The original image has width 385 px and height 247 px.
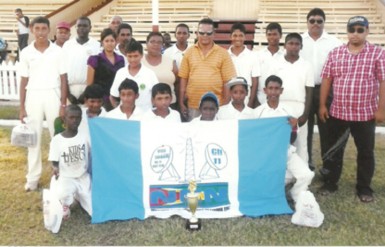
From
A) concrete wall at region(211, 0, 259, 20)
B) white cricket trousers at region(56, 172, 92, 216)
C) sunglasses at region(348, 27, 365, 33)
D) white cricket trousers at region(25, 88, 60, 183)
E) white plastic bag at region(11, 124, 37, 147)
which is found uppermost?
concrete wall at region(211, 0, 259, 20)

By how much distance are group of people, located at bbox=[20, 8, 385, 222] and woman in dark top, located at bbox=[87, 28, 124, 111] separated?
11 millimetres

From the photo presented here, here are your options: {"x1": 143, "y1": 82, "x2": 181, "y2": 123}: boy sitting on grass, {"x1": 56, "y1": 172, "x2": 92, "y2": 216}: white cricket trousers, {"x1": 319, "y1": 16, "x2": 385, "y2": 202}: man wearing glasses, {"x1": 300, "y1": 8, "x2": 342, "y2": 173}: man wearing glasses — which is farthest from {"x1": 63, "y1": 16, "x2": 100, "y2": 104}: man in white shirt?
{"x1": 319, "y1": 16, "x2": 385, "y2": 202}: man wearing glasses

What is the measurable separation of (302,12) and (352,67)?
13.3 meters

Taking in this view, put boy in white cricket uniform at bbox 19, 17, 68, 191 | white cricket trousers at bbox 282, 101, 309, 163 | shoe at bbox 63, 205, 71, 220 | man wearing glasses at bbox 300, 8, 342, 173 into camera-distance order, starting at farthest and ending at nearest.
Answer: man wearing glasses at bbox 300, 8, 342, 173
white cricket trousers at bbox 282, 101, 309, 163
boy in white cricket uniform at bbox 19, 17, 68, 191
shoe at bbox 63, 205, 71, 220

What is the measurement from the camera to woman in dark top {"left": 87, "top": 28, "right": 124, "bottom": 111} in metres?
5.68

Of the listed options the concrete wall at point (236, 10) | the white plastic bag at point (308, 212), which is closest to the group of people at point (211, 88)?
the white plastic bag at point (308, 212)

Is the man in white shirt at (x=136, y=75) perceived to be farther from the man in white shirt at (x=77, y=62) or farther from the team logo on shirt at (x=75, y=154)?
the man in white shirt at (x=77, y=62)

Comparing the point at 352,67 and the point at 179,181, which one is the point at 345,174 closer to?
the point at 352,67

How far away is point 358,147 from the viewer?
5480 millimetres

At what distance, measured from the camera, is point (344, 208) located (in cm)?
520

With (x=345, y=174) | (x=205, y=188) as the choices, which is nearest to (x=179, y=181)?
(x=205, y=188)

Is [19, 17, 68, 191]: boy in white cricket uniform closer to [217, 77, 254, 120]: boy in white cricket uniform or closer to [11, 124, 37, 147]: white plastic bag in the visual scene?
[11, 124, 37, 147]: white plastic bag

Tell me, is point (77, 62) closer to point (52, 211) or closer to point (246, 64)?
point (246, 64)

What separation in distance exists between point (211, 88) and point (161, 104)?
29.1 inches
